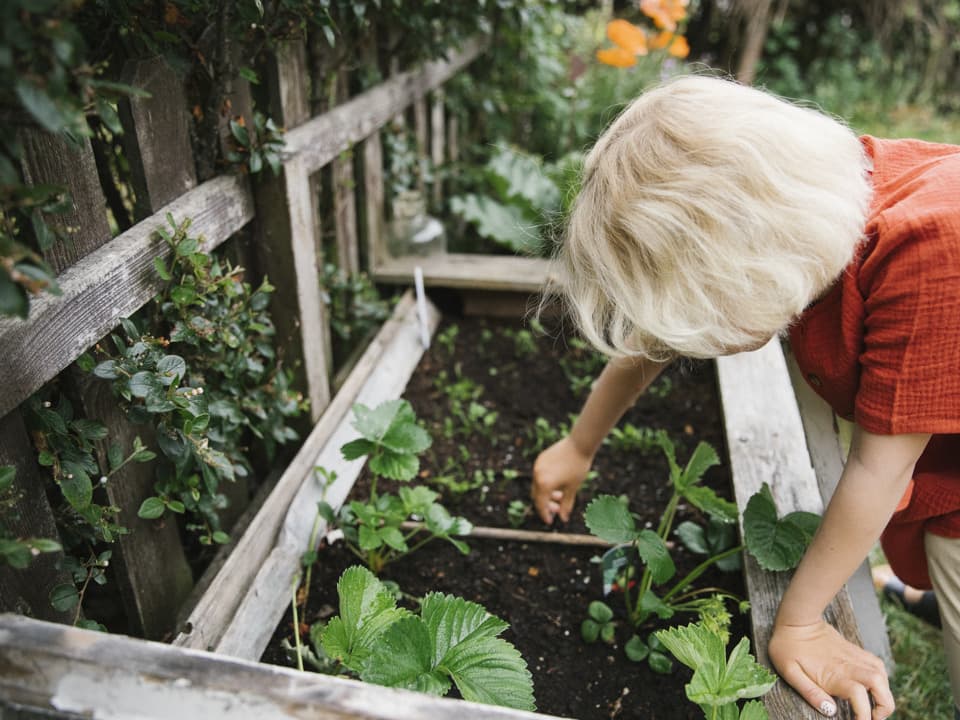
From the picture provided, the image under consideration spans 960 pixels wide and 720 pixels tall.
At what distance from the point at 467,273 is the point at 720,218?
1.84 meters

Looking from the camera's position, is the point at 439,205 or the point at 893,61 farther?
the point at 893,61

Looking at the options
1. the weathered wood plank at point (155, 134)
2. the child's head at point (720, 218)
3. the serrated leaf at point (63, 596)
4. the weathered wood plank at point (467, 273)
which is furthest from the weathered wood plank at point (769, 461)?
the weathered wood plank at point (155, 134)

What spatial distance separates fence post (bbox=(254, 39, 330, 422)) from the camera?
5.60ft

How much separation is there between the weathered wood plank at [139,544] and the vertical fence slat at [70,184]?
193mm

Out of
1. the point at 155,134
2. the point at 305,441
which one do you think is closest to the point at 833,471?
the point at 305,441

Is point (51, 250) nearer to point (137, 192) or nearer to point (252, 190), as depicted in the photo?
point (137, 192)

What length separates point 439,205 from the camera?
331cm

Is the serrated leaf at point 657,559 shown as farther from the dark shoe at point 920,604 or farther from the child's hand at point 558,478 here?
the dark shoe at point 920,604

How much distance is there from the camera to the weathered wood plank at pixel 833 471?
1.71 meters

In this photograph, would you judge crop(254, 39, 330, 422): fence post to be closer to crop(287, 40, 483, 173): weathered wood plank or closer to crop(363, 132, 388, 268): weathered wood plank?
crop(287, 40, 483, 173): weathered wood plank

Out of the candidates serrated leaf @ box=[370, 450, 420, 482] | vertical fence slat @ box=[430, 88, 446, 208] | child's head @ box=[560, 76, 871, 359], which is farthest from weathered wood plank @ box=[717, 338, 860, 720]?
vertical fence slat @ box=[430, 88, 446, 208]

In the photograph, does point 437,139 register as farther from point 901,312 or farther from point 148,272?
point 901,312

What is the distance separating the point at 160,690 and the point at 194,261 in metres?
0.73

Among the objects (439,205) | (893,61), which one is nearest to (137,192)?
(439,205)
